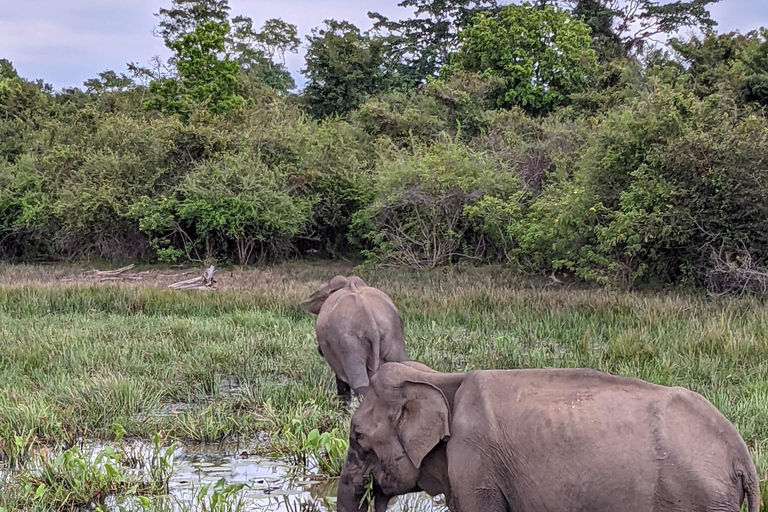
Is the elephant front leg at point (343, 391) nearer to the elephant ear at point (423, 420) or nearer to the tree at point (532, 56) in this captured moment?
the elephant ear at point (423, 420)

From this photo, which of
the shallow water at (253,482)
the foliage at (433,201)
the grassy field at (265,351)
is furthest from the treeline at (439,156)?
the shallow water at (253,482)

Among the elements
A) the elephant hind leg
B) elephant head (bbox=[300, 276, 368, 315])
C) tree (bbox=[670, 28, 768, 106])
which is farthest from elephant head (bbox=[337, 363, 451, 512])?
tree (bbox=[670, 28, 768, 106])

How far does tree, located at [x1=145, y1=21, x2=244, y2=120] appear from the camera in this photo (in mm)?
31547

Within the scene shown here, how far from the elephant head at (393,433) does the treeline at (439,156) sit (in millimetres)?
11533

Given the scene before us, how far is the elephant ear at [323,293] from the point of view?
8688 millimetres

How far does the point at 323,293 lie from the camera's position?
8805 mm

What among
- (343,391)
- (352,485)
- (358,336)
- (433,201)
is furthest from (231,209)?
(352,485)

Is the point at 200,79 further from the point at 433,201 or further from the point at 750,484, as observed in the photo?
the point at 750,484

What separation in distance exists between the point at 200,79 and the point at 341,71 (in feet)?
20.3

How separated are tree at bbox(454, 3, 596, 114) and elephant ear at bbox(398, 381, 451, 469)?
27730mm

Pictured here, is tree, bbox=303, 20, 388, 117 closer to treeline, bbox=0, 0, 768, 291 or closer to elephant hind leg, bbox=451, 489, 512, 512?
treeline, bbox=0, 0, 768, 291

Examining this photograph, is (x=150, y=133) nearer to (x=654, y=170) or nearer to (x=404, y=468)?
(x=654, y=170)

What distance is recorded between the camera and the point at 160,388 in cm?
867

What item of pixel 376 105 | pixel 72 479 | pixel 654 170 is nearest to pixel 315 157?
pixel 376 105
